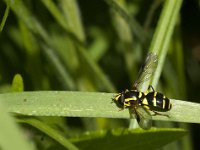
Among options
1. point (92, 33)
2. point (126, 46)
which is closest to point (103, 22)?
point (92, 33)

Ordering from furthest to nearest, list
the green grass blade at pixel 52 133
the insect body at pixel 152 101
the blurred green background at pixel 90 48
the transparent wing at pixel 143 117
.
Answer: the blurred green background at pixel 90 48, the insect body at pixel 152 101, the transparent wing at pixel 143 117, the green grass blade at pixel 52 133

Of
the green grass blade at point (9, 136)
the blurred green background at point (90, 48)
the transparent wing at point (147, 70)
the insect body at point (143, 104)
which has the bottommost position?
the green grass blade at point (9, 136)

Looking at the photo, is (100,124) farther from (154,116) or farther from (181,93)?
(154,116)

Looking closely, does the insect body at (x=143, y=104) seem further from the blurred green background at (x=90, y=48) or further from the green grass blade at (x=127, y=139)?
the blurred green background at (x=90, y=48)

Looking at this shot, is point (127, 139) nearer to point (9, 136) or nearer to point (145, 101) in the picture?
point (145, 101)

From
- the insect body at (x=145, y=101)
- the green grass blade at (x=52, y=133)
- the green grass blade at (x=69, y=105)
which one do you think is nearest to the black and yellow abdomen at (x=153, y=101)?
the insect body at (x=145, y=101)

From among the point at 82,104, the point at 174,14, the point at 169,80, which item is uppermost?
the point at 169,80

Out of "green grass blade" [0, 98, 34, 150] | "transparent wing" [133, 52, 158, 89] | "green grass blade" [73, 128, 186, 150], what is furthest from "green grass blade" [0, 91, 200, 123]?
"green grass blade" [0, 98, 34, 150]
